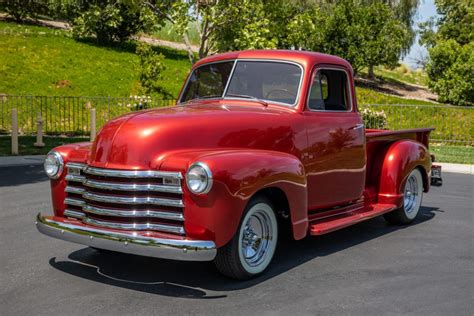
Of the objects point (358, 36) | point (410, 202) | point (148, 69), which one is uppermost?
point (358, 36)

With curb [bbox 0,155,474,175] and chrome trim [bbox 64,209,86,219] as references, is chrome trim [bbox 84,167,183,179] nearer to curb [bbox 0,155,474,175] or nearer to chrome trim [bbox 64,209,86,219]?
chrome trim [bbox 64,209,86,219]

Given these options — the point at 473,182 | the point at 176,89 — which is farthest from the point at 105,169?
the point at 176,89

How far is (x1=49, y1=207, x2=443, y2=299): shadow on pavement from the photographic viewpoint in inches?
192

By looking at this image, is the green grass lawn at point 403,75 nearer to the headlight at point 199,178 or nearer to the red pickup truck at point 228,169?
the red pickup truck at point 228,169

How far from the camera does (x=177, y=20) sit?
642 inches

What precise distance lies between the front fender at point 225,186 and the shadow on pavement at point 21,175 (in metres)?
6.80

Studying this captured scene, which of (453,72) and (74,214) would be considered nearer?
(74,214)

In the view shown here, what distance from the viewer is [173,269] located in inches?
212

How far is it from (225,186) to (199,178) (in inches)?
8.6

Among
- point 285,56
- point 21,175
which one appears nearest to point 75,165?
point 285,56

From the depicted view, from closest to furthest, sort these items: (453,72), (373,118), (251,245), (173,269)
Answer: (251,245), (173,269), (373,118), (453,72)

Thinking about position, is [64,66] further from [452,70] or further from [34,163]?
[452,70]

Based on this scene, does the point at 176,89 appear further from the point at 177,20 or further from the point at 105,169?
the point at 105,169

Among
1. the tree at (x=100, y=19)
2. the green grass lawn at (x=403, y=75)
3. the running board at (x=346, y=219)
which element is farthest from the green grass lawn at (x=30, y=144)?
the green grass lawn at (x=403, y=75)
